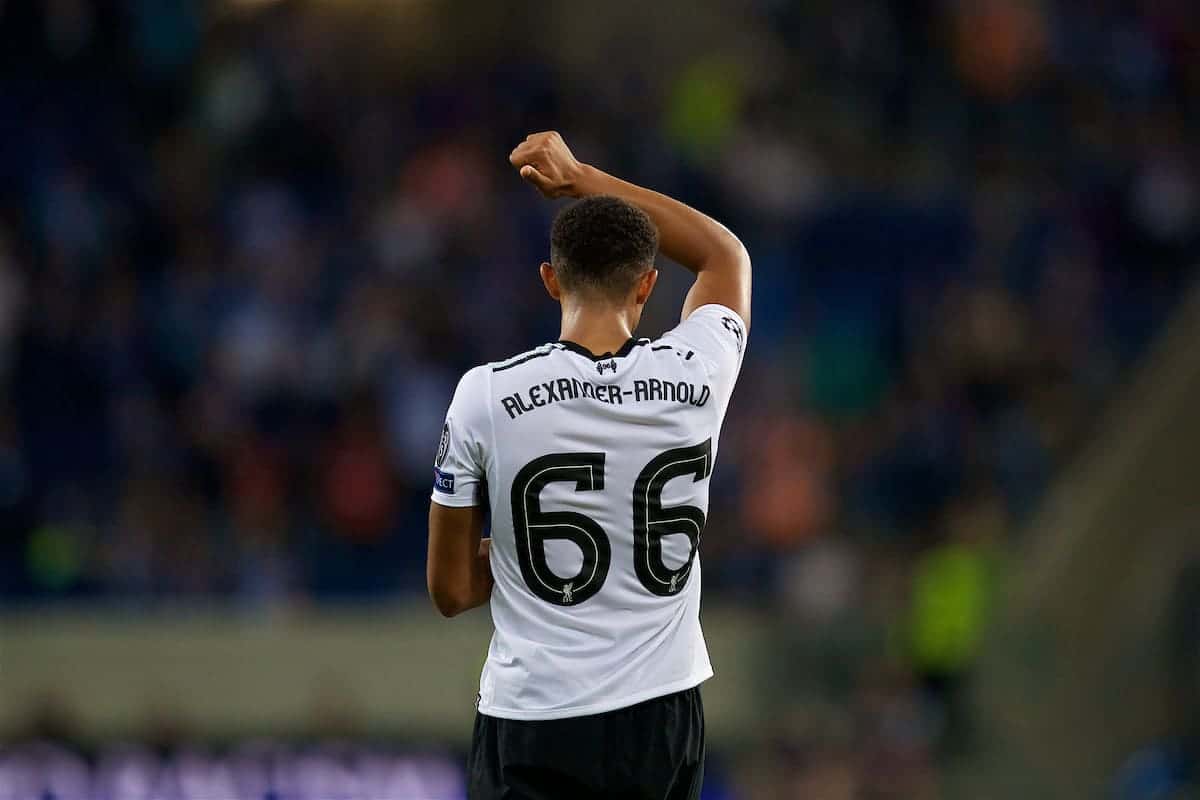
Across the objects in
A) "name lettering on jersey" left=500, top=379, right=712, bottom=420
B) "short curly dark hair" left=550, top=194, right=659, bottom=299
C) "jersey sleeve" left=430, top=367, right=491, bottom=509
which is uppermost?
"short curly dark hair" left=550, top=194, right=659, bottom=299

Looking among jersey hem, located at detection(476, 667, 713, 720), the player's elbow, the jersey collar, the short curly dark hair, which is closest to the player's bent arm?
the player's elbow

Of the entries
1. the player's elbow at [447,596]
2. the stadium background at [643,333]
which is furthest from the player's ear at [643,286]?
the stadium background at [643,333]

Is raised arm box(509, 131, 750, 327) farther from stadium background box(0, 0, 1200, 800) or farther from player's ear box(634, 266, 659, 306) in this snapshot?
stadium background box(0, 0, 1200, 800)

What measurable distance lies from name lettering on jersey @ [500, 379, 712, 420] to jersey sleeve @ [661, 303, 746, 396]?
0.10 meters

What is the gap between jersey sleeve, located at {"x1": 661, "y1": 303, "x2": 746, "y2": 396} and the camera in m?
3.60

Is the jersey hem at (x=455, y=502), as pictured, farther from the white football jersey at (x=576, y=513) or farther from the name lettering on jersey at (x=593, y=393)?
the name lettering on jersey at (x=593, y=393)

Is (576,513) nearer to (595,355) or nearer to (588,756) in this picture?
(595,355)

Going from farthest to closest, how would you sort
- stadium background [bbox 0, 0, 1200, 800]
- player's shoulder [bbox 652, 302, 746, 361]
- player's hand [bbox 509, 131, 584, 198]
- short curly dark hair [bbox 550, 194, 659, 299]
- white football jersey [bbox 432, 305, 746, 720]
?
1. stadium background [bbox 0, 0, 1200, 800]
2. player's hand [bbox 509, 131, 584, 198]
3. player's shoulder [bbox 652, 302, 746, 361]
4. short curly dark hair [bbox 550, 194, 659, 299]
5. white football jersey [bbox 432, 305, 746, 720]

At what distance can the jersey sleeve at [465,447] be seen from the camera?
3.42 meters

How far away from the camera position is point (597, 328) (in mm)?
3547

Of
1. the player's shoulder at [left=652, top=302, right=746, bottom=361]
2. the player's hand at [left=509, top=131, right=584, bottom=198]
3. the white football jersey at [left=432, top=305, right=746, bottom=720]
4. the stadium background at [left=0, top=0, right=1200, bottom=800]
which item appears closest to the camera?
the white football jersey at [left=432, top=305, right=746, bottom=720]

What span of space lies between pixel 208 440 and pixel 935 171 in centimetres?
528

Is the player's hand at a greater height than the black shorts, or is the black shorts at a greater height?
the player's hand

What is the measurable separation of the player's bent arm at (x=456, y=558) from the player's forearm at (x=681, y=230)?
29.6 inches
